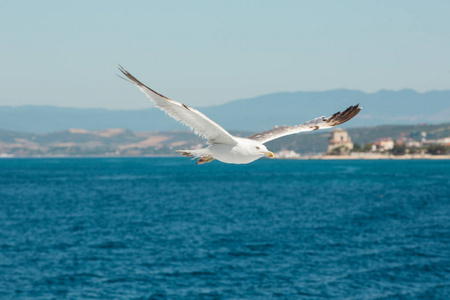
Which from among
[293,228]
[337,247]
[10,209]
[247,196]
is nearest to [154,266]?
[337,247]

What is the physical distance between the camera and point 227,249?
6444cm

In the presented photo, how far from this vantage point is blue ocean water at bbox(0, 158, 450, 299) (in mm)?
47688

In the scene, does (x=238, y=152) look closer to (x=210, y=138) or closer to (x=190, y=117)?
(x=210, y=138)

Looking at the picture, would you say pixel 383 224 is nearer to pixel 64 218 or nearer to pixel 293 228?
pixel 293 228

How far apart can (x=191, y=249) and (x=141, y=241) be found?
30.0ft

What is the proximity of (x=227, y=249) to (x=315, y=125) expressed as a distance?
1965 inches

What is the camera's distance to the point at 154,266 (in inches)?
2194

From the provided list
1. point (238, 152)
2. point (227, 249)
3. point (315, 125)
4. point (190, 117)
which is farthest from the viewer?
point (227, 249)

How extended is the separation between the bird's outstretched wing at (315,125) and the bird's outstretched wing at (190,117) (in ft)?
8.40

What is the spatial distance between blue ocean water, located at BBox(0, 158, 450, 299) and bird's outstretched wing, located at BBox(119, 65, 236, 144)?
33.9m

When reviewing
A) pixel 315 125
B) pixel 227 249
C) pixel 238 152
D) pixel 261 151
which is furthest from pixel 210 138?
pixel 227 249

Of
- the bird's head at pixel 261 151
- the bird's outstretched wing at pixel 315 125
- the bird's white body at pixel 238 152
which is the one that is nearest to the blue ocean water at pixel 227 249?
the bird's outstretched wing at pixel 315 125

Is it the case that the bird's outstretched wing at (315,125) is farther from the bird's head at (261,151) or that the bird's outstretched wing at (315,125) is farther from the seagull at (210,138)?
the bird's head at (261,151)

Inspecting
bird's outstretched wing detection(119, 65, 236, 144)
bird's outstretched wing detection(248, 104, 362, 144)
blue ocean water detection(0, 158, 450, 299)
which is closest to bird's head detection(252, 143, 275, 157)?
bird's outstretched wing detection(119, 65, 236, 144)
